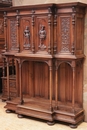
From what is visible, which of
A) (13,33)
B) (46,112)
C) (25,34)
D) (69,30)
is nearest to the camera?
(69,30)

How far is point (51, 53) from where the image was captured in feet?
13.5

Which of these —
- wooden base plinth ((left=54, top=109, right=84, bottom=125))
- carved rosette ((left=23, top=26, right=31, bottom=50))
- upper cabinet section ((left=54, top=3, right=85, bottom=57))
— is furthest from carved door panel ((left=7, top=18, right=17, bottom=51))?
wooden base plinth ((left=54, top=109, right=84, bottom=125))

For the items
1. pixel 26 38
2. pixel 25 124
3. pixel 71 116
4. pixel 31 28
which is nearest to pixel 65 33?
pixel 31 28

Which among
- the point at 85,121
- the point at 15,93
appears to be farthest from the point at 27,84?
the point at 85,121

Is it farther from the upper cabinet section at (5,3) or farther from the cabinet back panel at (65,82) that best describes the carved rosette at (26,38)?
the upper cabinet section at (5,3)

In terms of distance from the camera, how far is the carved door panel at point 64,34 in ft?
13.0

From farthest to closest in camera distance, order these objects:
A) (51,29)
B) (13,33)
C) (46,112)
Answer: (13,33)
(46,112)
(51,29)

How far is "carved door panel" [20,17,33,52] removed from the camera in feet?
14.2

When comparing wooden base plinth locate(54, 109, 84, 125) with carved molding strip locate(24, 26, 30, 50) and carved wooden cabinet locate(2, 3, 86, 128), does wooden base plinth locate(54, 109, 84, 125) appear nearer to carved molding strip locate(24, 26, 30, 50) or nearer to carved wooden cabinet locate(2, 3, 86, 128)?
carved wooden cabinet locate(2, 3, 86, 128)

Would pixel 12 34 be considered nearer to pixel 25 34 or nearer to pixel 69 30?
pixel 25 34

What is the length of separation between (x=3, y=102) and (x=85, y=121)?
2.05m

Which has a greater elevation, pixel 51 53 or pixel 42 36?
pixel 42 36

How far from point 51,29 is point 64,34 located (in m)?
0.23

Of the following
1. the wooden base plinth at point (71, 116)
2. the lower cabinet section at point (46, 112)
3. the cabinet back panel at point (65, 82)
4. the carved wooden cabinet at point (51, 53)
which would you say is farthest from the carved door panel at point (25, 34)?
the wooden base plinth at point (71, 116)
